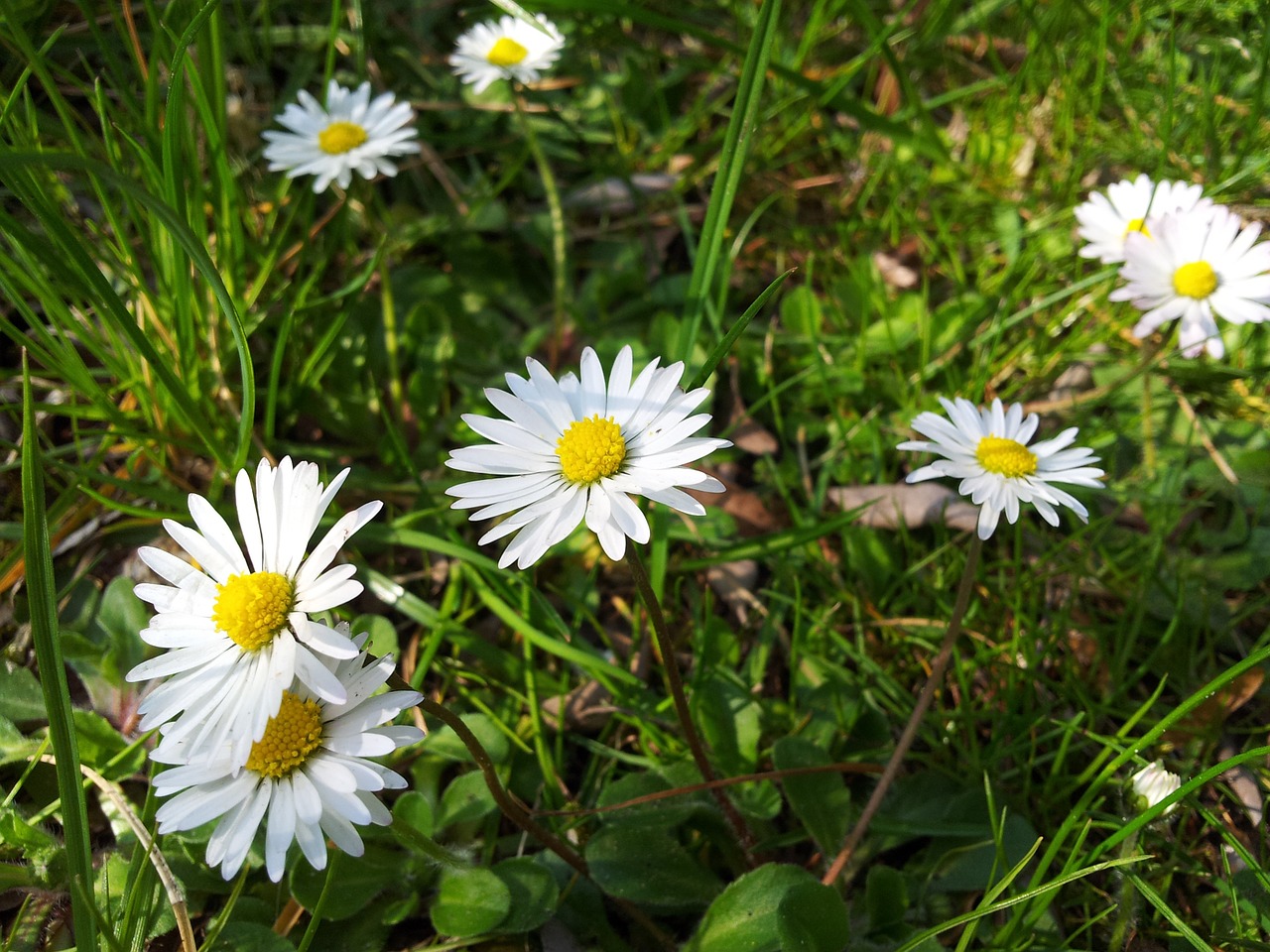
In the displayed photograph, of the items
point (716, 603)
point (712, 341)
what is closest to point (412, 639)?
point (716, 603)

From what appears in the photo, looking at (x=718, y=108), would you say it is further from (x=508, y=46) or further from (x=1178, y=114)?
(x=1178, y=114)

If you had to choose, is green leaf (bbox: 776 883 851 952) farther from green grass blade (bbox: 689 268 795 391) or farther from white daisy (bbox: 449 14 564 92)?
white daisy (bbox: 449 14 564 92)

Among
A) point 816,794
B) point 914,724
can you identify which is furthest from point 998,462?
point 816,794

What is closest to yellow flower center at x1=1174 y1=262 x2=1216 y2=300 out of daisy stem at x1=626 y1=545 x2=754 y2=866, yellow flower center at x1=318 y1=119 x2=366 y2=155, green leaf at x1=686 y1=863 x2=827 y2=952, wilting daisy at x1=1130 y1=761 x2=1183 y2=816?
wilting daisy at x1=1130 y1=761 x2=1183 y2=816

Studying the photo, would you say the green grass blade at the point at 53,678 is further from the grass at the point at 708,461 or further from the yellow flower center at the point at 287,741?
the yellow flower center at the point at 287,741

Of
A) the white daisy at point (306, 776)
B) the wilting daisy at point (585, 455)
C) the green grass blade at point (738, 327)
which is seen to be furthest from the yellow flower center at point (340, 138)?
the white daisy at point (306, 776)
